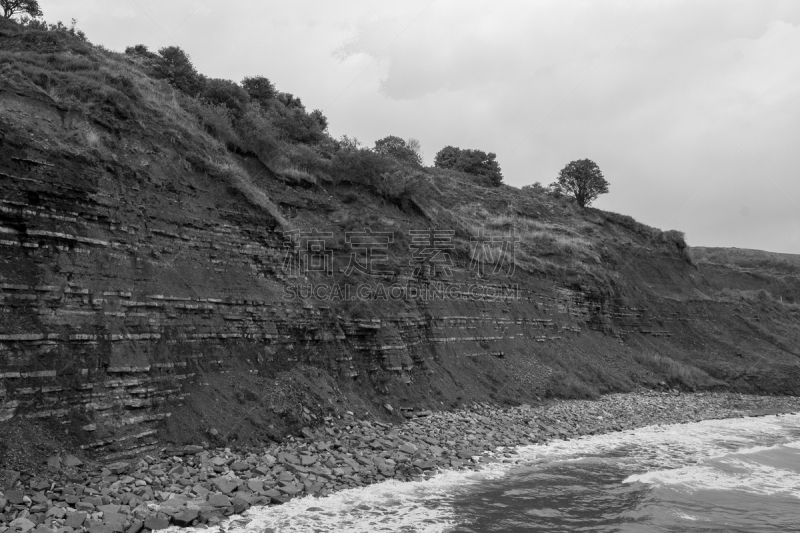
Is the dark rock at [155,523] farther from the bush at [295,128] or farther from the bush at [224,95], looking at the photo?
the bush at [295,128]

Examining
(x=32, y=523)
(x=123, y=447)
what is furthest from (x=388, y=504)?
(x=32, y=523)

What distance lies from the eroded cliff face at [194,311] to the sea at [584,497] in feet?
10.1

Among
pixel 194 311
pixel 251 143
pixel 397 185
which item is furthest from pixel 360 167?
pixel 194 311

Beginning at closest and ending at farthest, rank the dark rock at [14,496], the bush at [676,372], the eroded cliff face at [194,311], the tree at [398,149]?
the dark rock at [14,496], the eroded cliff face at [194,311], the bush at [676,372], the tree at [398,149]

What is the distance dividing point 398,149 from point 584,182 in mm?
19787

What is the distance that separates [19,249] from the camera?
9.95m

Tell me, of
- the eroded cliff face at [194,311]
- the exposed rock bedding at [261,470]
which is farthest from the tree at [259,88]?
the exposed rock bedding at [261,470]

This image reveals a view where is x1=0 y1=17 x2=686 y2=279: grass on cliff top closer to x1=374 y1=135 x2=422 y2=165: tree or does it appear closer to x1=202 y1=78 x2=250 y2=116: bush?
x1=202 y1=78 x2=250 y2=116: bush

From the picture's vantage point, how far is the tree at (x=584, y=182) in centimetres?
4628

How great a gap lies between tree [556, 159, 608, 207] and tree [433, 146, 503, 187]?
5839 millimetres

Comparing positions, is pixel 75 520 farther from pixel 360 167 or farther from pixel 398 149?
pixel 398 149

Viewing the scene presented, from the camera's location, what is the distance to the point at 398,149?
113 feet

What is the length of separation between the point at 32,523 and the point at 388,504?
551 centimetres

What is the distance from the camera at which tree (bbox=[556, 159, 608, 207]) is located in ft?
152
